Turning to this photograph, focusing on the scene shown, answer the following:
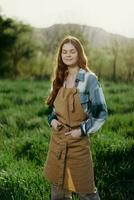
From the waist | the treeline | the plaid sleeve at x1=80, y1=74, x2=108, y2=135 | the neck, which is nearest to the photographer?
the plaid sleeve at x1=80, y1=74, x2=108, y2=135

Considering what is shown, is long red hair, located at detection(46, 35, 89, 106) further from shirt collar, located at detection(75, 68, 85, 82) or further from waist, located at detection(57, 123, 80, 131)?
waist, located at detection(57, 123, 80, 131)

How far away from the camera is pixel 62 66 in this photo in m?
4.16

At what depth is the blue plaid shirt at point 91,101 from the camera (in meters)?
3.85

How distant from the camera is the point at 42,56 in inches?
1460

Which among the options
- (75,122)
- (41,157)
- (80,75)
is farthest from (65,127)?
(41,157)

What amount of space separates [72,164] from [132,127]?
11.8 feet

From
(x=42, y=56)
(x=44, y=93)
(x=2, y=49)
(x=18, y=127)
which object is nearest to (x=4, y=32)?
(x=2, y=49)

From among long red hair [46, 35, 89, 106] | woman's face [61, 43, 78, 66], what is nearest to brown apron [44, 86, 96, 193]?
long red hair [46, 35, 89, 106]

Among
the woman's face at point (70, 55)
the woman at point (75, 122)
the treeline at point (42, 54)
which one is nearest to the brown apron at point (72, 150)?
the woman at point (75, 122)

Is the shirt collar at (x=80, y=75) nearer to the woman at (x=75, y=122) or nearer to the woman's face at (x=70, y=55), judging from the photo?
the woman at (x=75, y=122)

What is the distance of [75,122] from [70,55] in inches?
21.4

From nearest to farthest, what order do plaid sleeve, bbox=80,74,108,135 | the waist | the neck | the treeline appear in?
plaid sleeve, bbox=80,74,108,135 < the waist < the neck < the treeline

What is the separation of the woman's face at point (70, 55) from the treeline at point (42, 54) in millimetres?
27121

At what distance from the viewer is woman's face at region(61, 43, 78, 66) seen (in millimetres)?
4027
